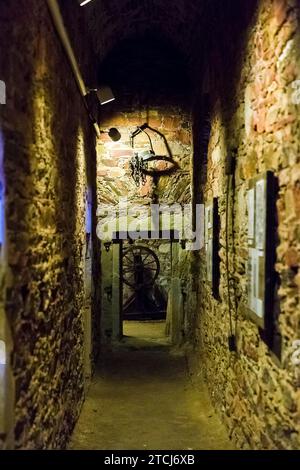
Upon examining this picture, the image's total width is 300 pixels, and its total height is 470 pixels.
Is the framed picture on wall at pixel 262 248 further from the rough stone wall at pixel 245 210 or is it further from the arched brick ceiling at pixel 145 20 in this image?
the arched brick ceiling at pixel 145 20

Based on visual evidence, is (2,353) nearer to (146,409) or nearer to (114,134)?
(146,409)

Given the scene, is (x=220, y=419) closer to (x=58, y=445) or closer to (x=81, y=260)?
(x=58, y=445)

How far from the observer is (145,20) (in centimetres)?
543

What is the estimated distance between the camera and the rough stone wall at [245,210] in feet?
6.53

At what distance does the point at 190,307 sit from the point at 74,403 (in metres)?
2.63

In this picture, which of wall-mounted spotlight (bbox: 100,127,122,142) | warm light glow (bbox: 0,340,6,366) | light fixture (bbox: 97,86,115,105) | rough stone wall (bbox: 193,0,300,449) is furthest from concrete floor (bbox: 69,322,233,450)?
light fixture (bbox: 97,86,115,105)

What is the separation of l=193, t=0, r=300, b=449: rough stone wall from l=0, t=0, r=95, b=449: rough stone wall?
1185 mm

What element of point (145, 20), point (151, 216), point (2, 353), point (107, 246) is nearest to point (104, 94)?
point (145, 20)

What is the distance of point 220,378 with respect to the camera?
3.74 m

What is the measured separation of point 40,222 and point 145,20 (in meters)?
3.98

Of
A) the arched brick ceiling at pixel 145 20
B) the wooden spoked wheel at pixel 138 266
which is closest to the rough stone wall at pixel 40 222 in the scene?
the arched brick ceiling at pixel 145 20

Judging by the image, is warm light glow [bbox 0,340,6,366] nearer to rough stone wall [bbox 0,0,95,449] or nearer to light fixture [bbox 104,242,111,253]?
rough stone wall [bbox 0,0,95,449]

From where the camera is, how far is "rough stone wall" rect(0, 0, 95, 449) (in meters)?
1.91

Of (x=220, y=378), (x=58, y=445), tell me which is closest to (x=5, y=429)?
(x=58, y=445)
